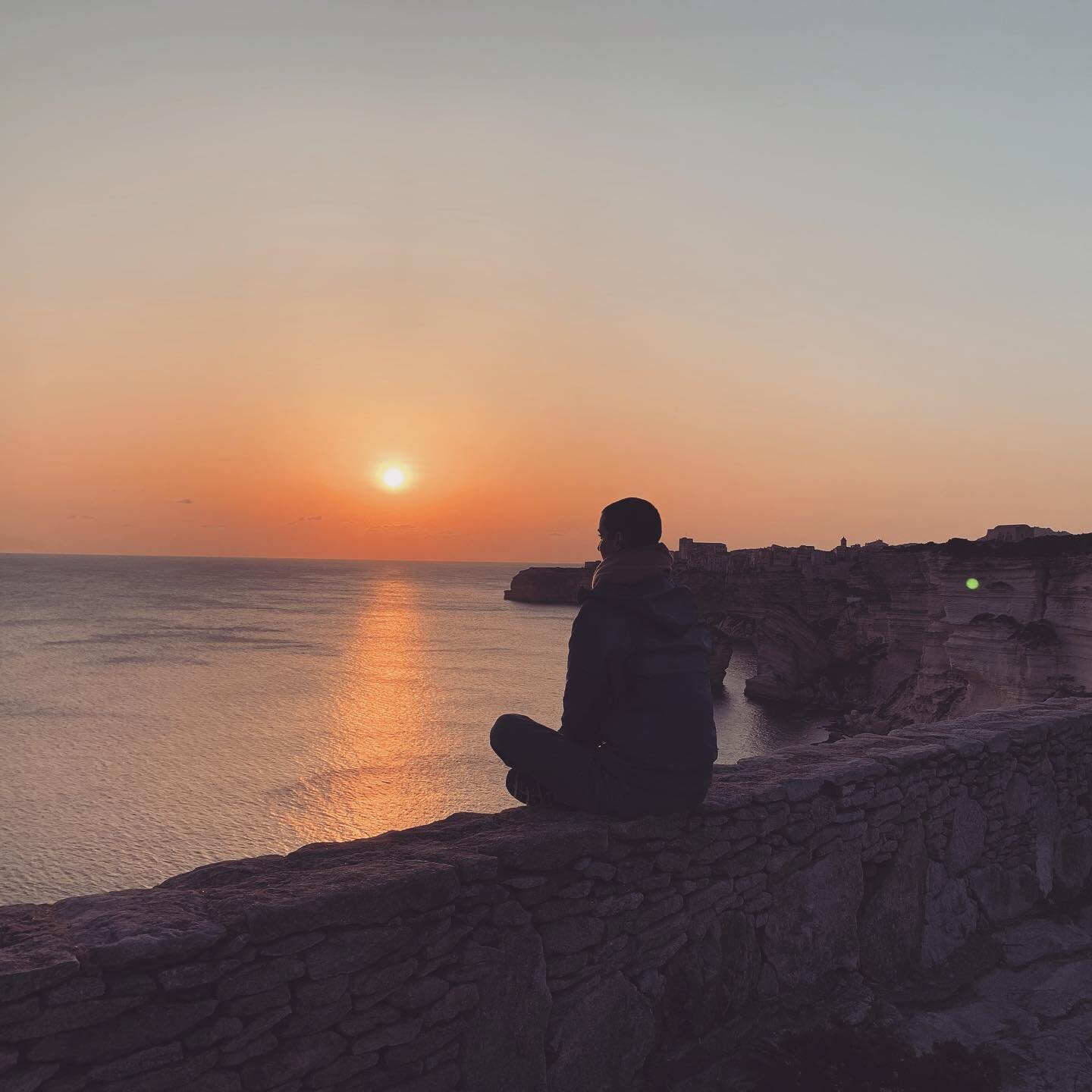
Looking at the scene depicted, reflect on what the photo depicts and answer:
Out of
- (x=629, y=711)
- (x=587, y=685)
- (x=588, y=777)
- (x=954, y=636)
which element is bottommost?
(x=954, y=636)

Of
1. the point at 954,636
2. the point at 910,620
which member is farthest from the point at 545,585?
the point at 954,636

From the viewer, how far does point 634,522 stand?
4.08 m

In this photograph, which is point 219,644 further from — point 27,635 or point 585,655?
point 585,655

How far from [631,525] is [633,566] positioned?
240 millimetres

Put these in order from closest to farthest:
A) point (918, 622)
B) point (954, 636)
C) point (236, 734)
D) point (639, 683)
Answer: point (639, 683) < point (954, 636) < point (236, 734) < point (918, 622)

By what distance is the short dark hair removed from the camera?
4066 mm

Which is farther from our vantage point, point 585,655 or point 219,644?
point 219,644

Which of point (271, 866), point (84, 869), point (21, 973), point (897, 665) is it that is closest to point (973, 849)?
point (271, 866)

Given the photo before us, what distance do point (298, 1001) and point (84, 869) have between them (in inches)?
815

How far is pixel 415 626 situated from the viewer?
95.4 metres

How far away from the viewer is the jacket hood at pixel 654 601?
388 cm

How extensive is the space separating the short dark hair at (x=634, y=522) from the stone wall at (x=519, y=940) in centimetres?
147

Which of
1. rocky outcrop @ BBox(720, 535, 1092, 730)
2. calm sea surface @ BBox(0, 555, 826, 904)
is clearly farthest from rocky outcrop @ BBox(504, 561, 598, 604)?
rocky outcrop @ BBox(720, 535, 1092, 730)

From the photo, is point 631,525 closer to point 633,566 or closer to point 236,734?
point 633,566
